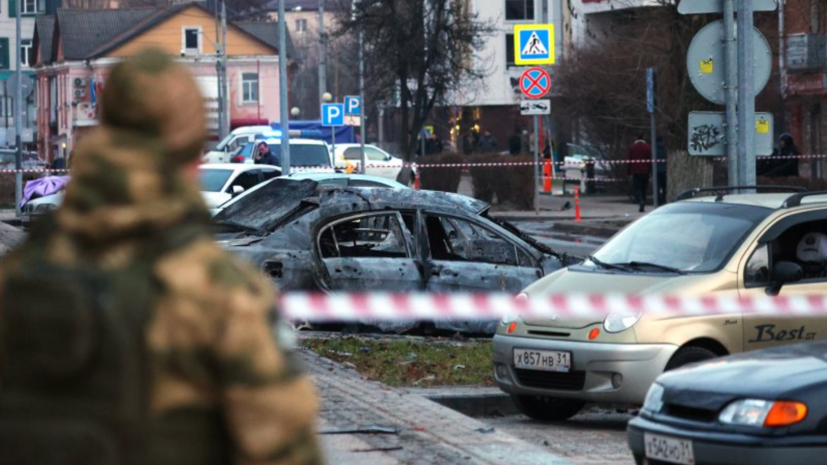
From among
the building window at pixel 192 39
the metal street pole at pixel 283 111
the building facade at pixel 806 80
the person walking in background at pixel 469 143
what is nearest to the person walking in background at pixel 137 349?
the metal street pole at pixel 283 111

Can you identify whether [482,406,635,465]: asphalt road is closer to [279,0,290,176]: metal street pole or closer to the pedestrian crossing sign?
[279,0,290,176]: metal street pole

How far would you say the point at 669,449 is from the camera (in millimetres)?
6621

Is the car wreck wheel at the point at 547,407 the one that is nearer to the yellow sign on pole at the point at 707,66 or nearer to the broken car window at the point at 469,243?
the broken car window at the point at 469,243

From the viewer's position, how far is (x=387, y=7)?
43.9m

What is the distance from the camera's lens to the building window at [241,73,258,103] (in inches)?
3536

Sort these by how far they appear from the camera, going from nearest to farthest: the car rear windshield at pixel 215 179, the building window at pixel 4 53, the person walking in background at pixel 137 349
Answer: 1. the person walking in background at pixel 137 349
2. the car rear windshield at pixel 215 179
3. the building window at pixel 4 53

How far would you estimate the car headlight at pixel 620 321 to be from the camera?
901 cm

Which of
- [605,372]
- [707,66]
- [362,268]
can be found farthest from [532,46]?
[605,372]

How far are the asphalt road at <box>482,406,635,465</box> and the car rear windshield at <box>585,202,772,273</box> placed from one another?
1.06 meters

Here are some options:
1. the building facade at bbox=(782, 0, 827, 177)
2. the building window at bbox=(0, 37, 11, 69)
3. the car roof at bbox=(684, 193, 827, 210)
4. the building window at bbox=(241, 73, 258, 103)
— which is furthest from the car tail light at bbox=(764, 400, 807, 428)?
the building window at bbox=(0, 37, 11, 69)

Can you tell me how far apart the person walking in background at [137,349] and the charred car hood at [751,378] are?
4139 millimetres

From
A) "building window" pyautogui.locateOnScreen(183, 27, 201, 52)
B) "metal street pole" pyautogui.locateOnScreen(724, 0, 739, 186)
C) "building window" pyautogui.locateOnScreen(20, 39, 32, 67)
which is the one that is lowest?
"metal street pole" pyautogui.locateOnScreen(724, 0, 739, 186)

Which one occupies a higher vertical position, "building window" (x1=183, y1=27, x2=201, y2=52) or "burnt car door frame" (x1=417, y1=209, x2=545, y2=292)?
"building window" (x1=183, y1=27, x2=201, y2=52)

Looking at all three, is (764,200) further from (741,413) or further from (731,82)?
(731,82)
